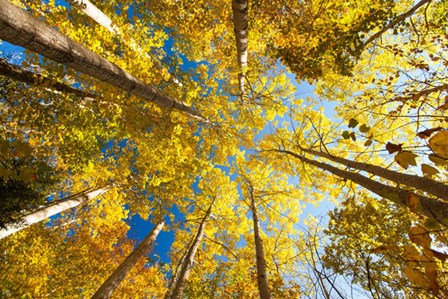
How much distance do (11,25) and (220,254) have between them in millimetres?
11279

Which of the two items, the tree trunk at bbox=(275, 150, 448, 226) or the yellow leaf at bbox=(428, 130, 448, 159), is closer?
the yellow leaf at bbox=(428, 130, 448, 159)

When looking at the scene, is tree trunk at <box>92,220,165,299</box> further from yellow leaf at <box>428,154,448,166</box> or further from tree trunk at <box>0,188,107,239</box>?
yellow leaf at <box>428,154,448,166</box>

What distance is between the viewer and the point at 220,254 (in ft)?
36.1

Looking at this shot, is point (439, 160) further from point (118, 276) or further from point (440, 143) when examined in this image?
point (118, 276)

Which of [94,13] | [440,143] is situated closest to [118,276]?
[440,143]

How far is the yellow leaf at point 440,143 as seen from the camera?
832mm

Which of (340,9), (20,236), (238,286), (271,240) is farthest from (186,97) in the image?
(20,236)

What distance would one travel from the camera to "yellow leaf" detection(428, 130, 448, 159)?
2.73 feet

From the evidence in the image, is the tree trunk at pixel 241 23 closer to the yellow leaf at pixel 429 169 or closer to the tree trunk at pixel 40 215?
the yellow leaf at pixel 429 169

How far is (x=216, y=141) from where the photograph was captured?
991cm

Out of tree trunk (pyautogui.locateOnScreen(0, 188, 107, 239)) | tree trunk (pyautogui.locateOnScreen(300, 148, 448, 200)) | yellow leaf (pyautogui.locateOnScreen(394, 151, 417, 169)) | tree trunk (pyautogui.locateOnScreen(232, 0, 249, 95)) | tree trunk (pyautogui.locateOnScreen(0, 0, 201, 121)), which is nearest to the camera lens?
yellow leaf (pyautogui.locateOnScreen(394, 151, 417, 169))

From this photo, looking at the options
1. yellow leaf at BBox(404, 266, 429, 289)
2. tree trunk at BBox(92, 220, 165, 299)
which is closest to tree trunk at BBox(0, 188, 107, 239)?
tree trunk at BBox(92, 220, 165, 299)

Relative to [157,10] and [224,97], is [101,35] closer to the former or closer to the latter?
[157,10]

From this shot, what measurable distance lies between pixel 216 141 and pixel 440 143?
915 cm
